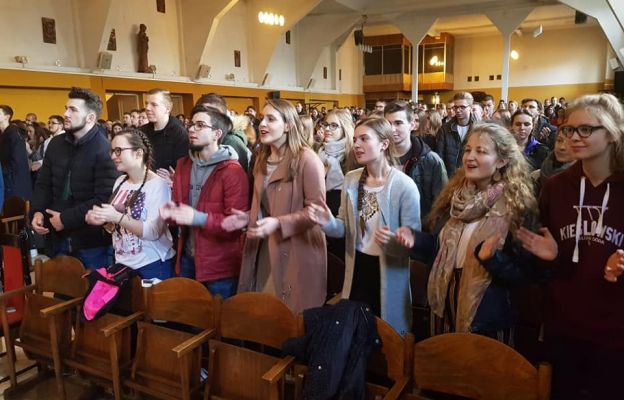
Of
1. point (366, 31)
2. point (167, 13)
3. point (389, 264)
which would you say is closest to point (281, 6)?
point (167, 13)

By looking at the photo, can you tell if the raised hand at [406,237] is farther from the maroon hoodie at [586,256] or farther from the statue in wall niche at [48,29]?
the statue in wall niche at [48,29]

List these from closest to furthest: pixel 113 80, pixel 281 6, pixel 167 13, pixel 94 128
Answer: pixel 94 128 < pixel 113 80 < pixel 167 13 < pixel 281 6

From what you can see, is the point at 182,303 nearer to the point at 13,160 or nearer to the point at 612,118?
the point at 612,118

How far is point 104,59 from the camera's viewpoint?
8453mm

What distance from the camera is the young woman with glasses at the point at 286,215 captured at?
207cm

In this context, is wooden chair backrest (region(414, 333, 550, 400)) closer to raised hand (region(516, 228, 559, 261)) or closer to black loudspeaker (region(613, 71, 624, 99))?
raised hand (region(516, 228, 559, 261))

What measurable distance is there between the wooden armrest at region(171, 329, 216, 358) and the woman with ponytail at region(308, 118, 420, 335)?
2.06ft

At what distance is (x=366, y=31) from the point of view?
1844 centimetres

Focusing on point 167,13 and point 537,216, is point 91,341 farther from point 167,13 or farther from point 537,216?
point 167,13

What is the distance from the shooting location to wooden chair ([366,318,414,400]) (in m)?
1.59

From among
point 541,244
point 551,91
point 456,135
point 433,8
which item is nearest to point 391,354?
point 541,244

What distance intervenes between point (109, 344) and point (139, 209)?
70 cm

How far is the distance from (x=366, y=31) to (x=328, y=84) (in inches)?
120

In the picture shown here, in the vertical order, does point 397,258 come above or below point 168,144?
below
